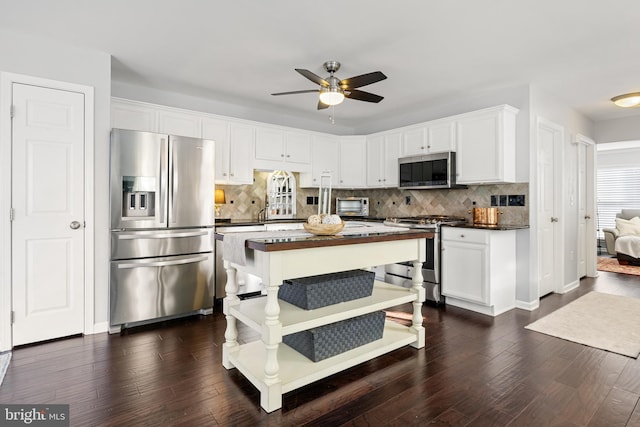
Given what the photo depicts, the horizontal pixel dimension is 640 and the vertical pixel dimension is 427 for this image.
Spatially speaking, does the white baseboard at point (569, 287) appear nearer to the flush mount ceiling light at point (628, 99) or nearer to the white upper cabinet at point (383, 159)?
the flush mount ceiling light at point (628, 99)

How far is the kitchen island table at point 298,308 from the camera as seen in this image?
1946 millimetres

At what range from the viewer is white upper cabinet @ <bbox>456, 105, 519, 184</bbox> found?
3848 millimetres

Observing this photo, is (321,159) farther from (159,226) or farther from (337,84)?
(159,226)

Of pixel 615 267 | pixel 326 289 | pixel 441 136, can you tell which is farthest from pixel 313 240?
pixel 615 267

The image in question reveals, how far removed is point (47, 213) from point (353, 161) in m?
3.99

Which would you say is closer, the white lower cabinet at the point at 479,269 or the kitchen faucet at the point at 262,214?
the white lower cabinet at the point at 479,269

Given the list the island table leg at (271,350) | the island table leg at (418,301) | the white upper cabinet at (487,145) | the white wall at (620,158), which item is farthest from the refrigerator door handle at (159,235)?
the white wall at (620,158)

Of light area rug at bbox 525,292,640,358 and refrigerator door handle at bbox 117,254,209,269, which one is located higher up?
refrigerator door handle at bbox 117,254,209,269

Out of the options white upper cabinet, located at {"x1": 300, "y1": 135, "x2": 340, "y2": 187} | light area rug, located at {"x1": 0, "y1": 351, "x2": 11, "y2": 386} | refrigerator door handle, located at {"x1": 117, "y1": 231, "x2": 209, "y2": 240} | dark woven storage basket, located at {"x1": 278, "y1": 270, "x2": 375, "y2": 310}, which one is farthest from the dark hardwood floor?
white upper cabinet, located at {"x1": 300, "y1": 135, "x2": 340, "y2": 187}

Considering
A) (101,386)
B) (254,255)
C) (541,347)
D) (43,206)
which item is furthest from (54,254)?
(541,347)

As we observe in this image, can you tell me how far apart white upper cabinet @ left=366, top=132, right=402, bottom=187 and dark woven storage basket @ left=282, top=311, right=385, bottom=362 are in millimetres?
2884

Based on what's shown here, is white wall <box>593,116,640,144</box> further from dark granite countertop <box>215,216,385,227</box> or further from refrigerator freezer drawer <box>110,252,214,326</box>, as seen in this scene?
refrigerator freezer drawer <box>110,252,214,326</box>

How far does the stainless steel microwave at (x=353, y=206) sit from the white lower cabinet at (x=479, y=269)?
1.80m

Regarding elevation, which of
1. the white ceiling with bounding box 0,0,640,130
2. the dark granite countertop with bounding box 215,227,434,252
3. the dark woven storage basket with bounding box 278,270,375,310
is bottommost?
the dark woven storage basket with bounding box 278,270,375,310
